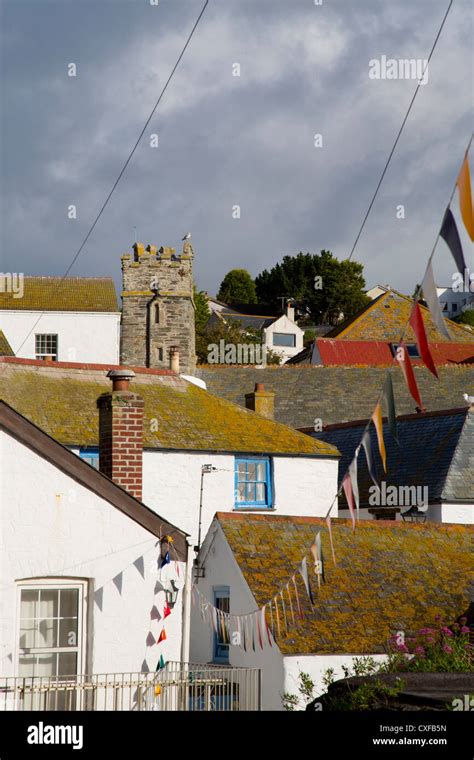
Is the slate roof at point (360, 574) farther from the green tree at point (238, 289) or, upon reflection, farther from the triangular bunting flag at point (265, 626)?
the green tree at point (238, 289)

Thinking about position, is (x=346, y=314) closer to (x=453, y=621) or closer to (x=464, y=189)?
(x=453, y=621)

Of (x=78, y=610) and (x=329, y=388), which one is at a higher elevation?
(x=329, y=388)

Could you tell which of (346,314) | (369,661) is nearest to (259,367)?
(369,661)

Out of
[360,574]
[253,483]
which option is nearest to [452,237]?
[360,574]

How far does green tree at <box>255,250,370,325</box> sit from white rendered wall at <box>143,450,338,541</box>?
7767 cm

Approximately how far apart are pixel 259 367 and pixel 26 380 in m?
24.3

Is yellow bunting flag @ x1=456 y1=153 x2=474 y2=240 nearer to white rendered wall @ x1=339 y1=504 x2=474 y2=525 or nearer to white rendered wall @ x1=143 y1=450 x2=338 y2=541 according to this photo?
white rendered wall @ x1=143 y1=450 x2=338 y2=541

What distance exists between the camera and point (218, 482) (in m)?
29.3

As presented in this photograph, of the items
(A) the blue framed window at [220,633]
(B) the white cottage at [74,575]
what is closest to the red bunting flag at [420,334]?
(B) the white cottage at [74,575]

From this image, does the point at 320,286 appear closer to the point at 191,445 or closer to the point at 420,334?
the point at 191,445

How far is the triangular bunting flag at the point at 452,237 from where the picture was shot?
8805 mm

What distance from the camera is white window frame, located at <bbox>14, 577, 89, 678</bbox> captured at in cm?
1533

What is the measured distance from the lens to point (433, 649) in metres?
20.1

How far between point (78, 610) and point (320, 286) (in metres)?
98.0
